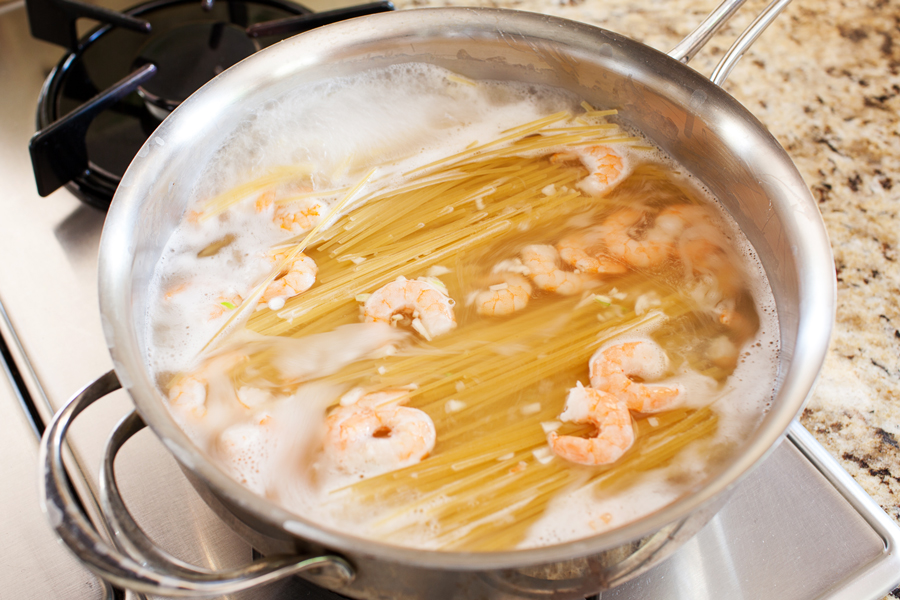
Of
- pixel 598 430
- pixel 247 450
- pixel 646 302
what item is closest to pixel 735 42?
pixel 646 302

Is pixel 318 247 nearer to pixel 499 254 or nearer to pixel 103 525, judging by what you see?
pixel 499 254

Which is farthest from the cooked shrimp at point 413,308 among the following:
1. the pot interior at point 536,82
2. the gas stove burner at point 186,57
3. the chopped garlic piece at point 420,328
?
the gas stove burner at point 186,57

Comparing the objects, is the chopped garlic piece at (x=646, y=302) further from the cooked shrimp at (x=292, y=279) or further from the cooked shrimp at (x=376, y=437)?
the cooked shrimp at (x=292, y=279)

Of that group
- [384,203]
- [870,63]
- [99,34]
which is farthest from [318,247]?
[870,63]

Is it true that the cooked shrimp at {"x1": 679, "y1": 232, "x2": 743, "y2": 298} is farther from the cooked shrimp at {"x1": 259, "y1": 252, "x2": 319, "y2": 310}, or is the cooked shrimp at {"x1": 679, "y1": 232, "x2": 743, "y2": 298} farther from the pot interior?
the cooked shrimp at {"x1": 259, "y1": 252, "x2": 319, "y2": 310}

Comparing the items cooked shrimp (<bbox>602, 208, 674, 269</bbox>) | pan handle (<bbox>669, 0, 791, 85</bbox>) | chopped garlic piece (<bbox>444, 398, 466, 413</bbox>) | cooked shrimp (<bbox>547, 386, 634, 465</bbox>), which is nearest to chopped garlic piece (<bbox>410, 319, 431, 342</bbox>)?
chopped garlic piece (<bbox>444, 398, 466, 413</bbox>)

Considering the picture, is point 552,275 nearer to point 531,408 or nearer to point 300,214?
point 531,408
